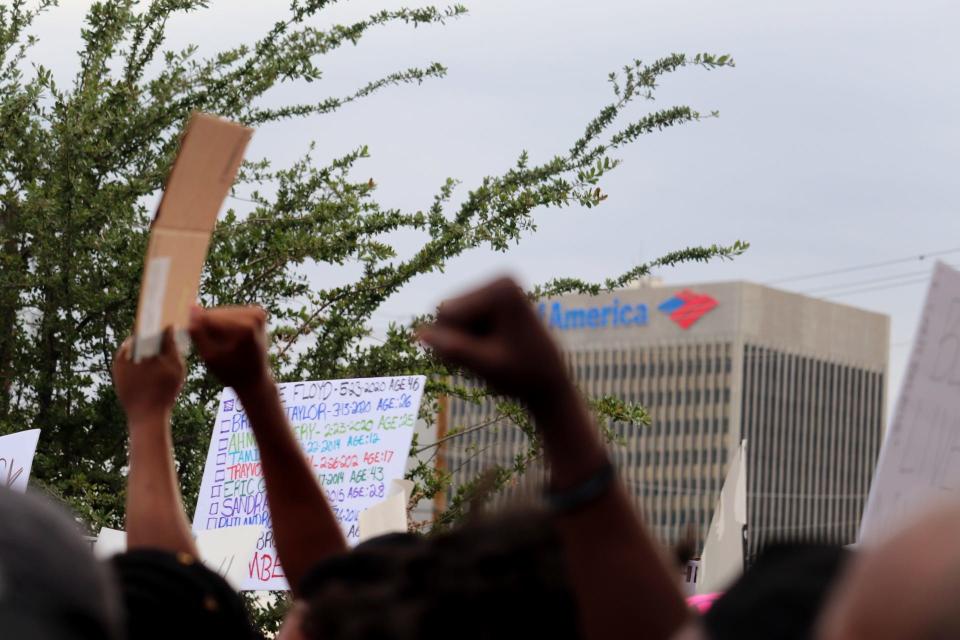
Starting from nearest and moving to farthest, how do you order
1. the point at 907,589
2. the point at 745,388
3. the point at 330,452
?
1. the point at 907,589
2. the point at 330,452
3. the point at 745,388

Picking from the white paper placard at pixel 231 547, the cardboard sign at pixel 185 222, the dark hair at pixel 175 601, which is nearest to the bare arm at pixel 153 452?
the cardboard sign at pixel 185 222

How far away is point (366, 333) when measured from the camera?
7.98 metres

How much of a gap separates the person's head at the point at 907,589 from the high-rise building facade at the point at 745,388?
104 m

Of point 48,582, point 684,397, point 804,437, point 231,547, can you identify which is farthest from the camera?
point 684,397

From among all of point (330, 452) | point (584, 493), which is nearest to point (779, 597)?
point (584, 493)

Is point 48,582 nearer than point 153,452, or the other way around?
point 48,582

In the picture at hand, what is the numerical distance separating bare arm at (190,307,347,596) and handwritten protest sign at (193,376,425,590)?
10.6ft

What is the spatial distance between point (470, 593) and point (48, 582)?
35cm

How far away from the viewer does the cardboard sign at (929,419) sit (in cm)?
227

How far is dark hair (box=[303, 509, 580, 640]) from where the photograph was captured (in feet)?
4.24

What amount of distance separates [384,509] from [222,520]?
183 cm

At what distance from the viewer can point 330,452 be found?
5.52 meters

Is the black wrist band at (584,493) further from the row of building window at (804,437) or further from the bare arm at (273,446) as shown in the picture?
the row of building window at (804,437)

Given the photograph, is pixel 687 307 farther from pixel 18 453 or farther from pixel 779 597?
pixel 779 597
